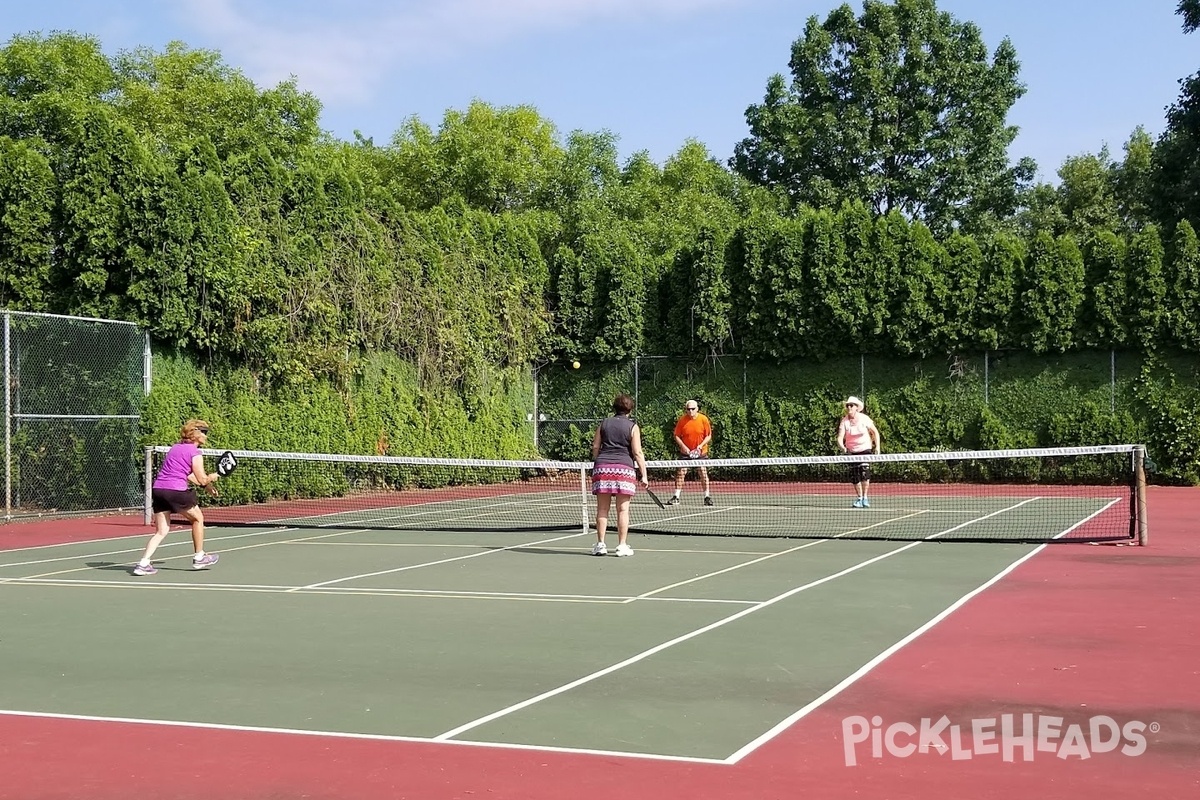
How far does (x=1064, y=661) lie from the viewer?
7629mm

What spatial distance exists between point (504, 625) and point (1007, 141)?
3847 centimetres

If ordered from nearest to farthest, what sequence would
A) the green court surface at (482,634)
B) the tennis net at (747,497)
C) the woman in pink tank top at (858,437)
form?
the green court surface at (482,634) < the tennis net at (747,497) < the woman in pink tank top at (858,437)

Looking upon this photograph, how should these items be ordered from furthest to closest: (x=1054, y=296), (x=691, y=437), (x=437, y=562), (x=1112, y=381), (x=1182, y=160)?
(x=1182, y=160) < (x=1054, y=296) < (x=1112, y=381) < (x=691, y=437) < (x=437, y=562)

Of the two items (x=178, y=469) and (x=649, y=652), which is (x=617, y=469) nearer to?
(x=178, y=469)

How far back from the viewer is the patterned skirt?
1340cm

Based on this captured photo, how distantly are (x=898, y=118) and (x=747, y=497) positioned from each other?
23.1 metres

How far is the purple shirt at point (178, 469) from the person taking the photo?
41.0 feet

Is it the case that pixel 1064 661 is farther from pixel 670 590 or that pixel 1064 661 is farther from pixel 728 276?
pixel 728 276

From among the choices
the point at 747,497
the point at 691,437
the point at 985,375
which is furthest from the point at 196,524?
the point at 985,375

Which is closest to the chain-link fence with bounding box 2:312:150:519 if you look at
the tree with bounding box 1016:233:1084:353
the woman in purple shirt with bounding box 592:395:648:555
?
the woman in purple shirt with bounding box 592:395:648:555

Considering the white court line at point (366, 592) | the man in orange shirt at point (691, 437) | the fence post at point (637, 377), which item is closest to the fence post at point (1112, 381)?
the man in orange shirt at point (691, 437)

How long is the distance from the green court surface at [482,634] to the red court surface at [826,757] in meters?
0.25

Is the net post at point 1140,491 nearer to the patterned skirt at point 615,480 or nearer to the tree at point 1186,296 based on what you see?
the patterned skirt at point 615,480

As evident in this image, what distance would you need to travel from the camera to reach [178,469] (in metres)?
12.6
